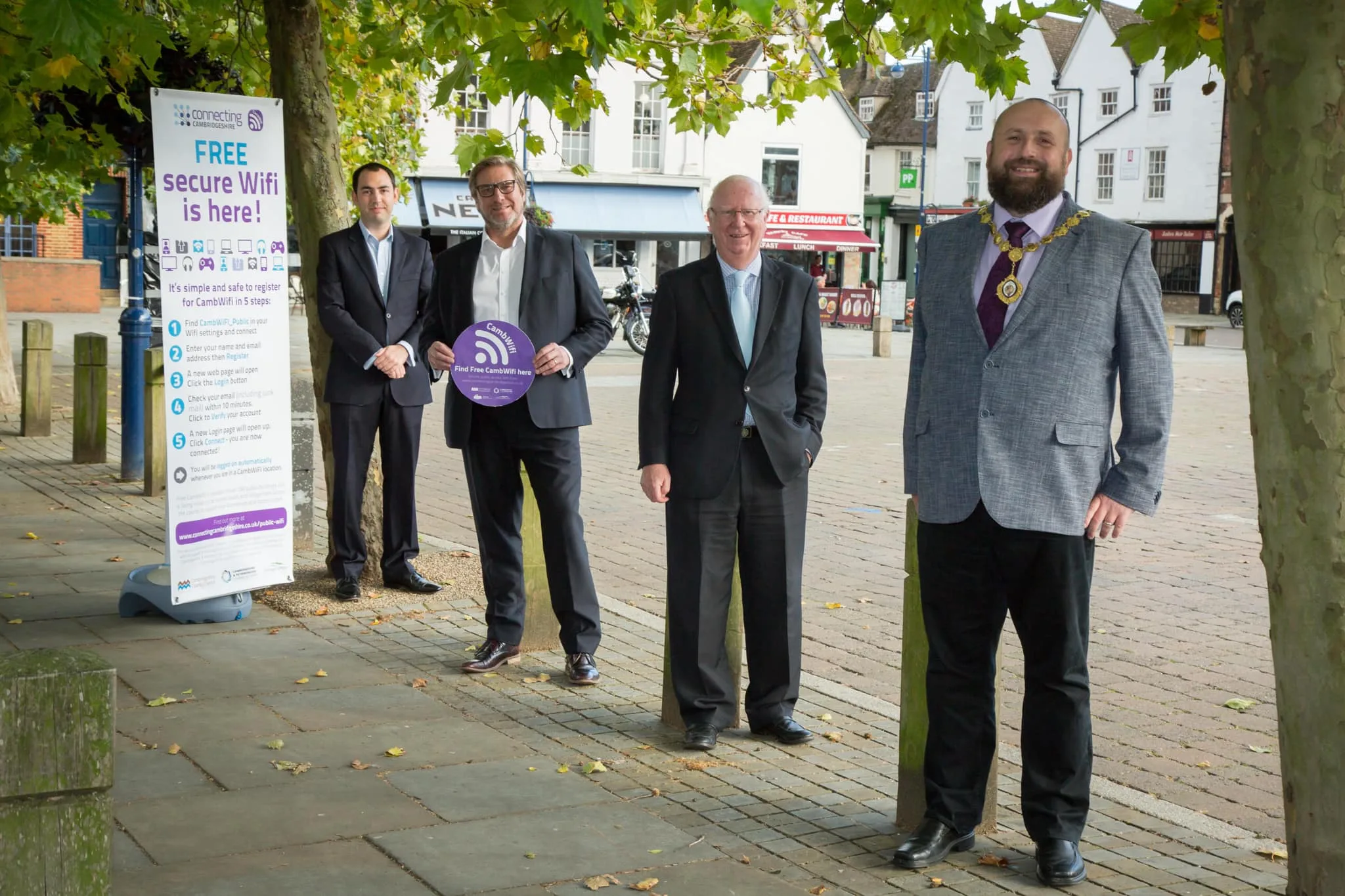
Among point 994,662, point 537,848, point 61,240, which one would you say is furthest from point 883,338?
point 537,848

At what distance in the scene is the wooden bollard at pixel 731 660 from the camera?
222 inches

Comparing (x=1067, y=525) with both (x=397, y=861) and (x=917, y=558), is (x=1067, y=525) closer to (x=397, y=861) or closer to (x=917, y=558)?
(x=917, y=558)

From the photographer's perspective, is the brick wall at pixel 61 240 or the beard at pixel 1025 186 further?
the brick wall at pixel 61 240

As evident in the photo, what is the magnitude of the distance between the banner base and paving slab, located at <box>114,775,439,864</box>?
255 cm

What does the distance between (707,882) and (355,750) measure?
1.69m

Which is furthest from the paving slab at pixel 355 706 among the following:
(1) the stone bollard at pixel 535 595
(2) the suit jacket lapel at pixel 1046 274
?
(2) the suit jacket lapel at pixel 1046 274

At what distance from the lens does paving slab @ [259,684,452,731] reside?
18.9 feet

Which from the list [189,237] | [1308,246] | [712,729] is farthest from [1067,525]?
[189,237]

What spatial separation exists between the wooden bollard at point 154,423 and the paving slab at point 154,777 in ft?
19.7

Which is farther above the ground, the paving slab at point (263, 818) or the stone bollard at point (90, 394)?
the stone bollard at point (90, 394)

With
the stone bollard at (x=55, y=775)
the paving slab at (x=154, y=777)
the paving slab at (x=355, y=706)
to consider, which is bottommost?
the paving slab at (x=355, y=706)

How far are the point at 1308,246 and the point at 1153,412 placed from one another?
1.24 metres

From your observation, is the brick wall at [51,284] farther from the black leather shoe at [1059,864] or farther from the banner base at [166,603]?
the black leather shoe at [1059,864]

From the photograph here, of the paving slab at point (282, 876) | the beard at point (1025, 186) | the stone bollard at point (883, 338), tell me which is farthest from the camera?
the stone bollard at point (883, 338)
